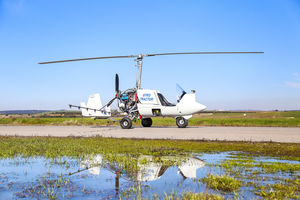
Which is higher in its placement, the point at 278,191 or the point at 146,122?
the point at 146,122

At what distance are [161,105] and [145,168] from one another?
51.0 ft

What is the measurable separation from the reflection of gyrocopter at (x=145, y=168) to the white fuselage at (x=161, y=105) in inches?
525

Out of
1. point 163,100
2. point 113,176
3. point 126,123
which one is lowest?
point 113,176

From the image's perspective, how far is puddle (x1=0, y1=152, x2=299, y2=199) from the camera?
509cm

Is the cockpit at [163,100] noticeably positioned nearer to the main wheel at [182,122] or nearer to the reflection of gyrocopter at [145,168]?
the main wheel at [182,122]

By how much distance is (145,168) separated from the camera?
23.8ft

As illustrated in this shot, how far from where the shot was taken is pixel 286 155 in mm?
9531

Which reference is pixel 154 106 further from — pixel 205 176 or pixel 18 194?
pixel 18 194

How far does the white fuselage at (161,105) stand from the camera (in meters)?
22.1

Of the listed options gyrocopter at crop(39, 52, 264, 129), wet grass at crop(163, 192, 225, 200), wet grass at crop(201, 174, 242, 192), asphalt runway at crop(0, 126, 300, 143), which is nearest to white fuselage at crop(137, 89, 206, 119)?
gyrocopter at crop(39, 52, 264, 129)

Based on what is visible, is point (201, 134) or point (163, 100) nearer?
point (201, 134)

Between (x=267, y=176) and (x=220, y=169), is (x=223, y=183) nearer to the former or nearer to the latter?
(x=267, y=176)

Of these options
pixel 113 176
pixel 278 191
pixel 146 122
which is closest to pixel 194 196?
pixel 278 191

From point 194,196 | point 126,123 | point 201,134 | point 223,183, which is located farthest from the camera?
point 126,123
